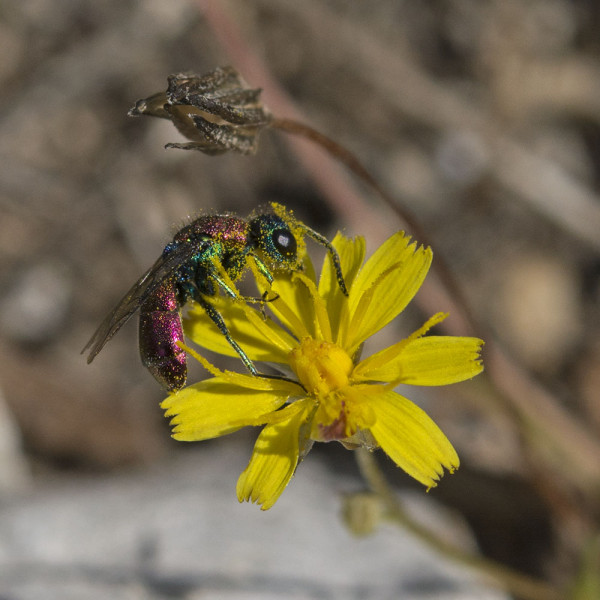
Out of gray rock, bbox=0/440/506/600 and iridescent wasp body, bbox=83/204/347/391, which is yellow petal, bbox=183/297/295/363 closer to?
iridescent wasp body, bbox=83/204/347/391

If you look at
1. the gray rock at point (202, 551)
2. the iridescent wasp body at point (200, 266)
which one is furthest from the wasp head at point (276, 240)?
the gray rock at point (202, 551)

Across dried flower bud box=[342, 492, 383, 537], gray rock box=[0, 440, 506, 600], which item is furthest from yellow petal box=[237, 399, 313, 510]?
gray rock box=[0, 440, 506, 600]

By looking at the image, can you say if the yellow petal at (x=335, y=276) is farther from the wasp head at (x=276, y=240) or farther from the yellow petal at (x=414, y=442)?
the yellow petal at (x=414, y=442)

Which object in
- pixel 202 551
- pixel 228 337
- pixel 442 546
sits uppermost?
pixel 228 337

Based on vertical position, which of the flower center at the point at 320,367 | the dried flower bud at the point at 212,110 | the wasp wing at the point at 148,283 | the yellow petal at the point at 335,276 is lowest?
the flower center at the point at 320,367

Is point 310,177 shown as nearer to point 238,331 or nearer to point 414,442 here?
point 238,331

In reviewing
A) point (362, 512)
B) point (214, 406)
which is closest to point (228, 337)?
point (214, 406)
